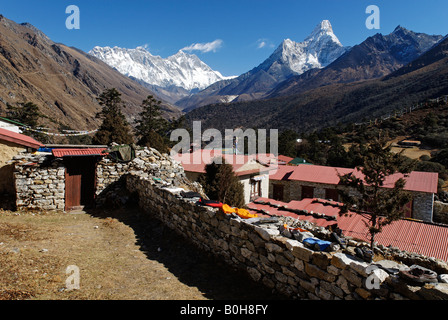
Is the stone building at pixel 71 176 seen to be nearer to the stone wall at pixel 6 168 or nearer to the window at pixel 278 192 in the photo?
the stone wall at pixel 6 168

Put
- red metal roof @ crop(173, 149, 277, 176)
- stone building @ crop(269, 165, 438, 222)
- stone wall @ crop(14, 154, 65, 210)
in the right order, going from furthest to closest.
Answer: red metal roof @ crop(173, 149, 277, 176)
stone building @ crop(269, 165, 438, 222)
stone wall @ crop(14, 154, 65, 210)

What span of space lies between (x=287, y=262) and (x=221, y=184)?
15064 mm

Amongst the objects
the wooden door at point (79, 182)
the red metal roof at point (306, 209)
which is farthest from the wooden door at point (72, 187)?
the red metal roof at point (306, 209)

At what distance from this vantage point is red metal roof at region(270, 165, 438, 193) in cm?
2305

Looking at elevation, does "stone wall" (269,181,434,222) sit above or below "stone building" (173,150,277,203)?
below

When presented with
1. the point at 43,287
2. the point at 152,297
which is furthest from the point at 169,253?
the point at 43,287

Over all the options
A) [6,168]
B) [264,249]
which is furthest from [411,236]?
[6,168]

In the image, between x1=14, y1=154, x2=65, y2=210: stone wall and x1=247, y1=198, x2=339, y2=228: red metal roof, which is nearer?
x1=14, y1=154, x2=65, y2=210: stone wall

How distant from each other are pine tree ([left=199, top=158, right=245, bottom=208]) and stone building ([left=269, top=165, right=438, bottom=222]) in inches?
387

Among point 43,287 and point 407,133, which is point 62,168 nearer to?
point 43,287

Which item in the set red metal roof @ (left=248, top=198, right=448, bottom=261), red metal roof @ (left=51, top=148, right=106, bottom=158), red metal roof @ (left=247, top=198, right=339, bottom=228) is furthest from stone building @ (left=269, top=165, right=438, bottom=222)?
red metal roof @ (left=51, top=148, right=106, bottom=158)

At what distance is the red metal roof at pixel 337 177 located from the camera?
23047mm

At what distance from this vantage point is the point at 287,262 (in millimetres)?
4312

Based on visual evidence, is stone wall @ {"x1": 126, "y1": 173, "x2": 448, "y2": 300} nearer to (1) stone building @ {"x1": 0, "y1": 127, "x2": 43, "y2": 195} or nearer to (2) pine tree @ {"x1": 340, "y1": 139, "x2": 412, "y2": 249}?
(2) pine tree @ {"x1": 340, "y1": 139, "x2": 412, "y2": 249}
